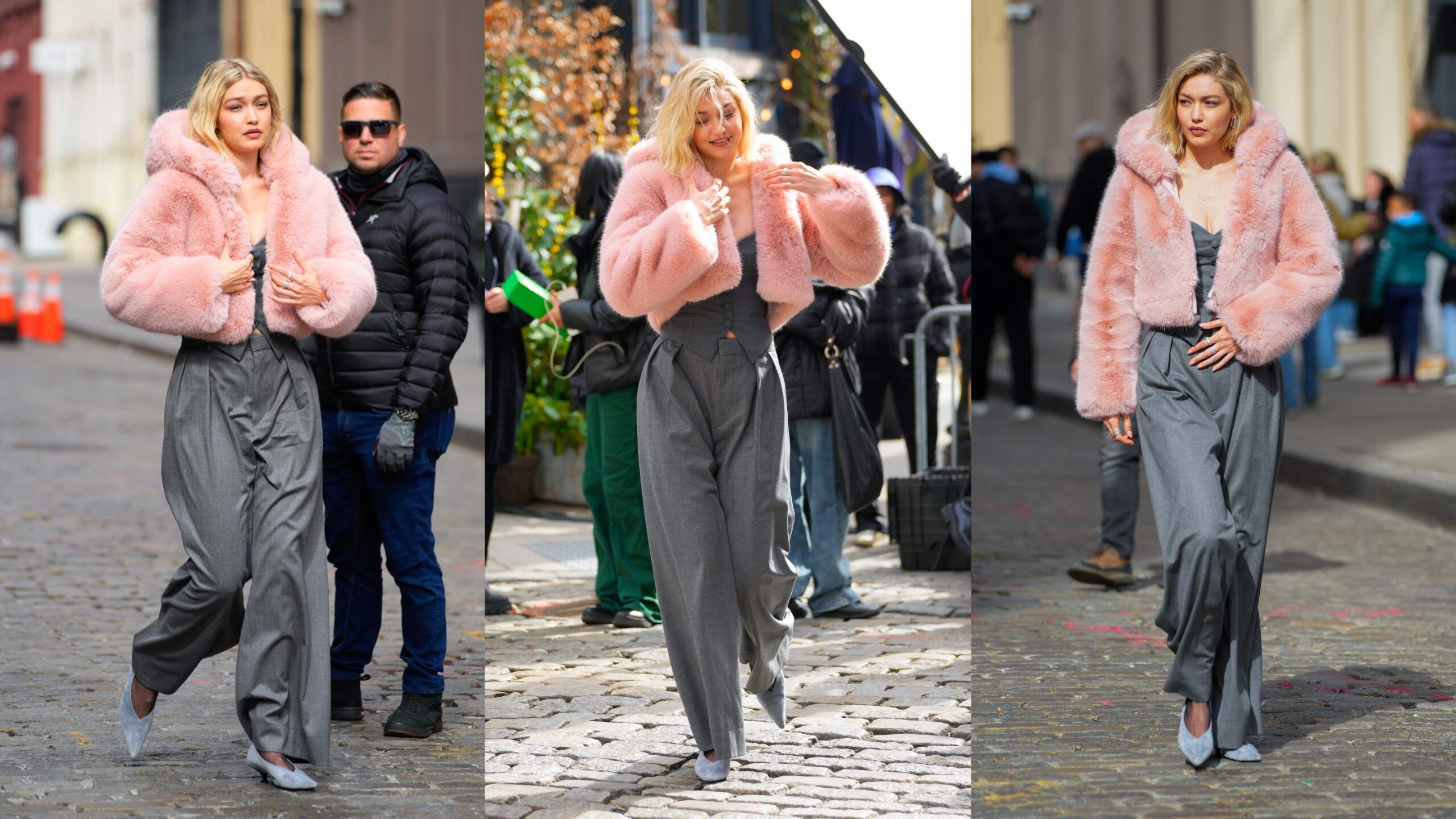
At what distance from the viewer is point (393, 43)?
33.5m

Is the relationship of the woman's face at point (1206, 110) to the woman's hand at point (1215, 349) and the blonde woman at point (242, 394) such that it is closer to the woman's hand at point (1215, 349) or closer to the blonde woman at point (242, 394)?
the woman's hand at point (1215, 349)

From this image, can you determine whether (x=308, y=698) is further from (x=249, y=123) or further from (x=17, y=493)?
(x=17, y=493)

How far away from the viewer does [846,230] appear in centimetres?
500

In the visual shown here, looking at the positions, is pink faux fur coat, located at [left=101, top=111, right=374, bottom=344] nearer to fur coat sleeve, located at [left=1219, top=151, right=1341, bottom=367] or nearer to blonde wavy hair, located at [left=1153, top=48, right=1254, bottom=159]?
blonde wavy hair, located at [left=1153, top=48, right=1254, bottom=159]

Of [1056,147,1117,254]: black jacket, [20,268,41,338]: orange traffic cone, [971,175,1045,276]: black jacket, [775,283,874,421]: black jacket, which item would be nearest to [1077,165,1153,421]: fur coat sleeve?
[775,283,874,421]: black jacket

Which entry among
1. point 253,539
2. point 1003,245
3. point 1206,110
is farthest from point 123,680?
point 1003,245

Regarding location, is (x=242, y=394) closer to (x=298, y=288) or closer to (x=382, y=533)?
(x=298, y=288)

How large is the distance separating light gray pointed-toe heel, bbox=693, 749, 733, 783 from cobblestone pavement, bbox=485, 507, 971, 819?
0.03 m

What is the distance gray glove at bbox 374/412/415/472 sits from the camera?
5.60 metres

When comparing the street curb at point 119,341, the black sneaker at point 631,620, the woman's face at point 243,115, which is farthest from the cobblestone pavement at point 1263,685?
the street curb at point 119,341

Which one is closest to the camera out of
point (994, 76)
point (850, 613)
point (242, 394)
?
point (242, 394)

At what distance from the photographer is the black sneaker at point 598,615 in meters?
6.50

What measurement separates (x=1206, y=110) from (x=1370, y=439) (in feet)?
25.5

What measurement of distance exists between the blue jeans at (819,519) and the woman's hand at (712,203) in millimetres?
1944
